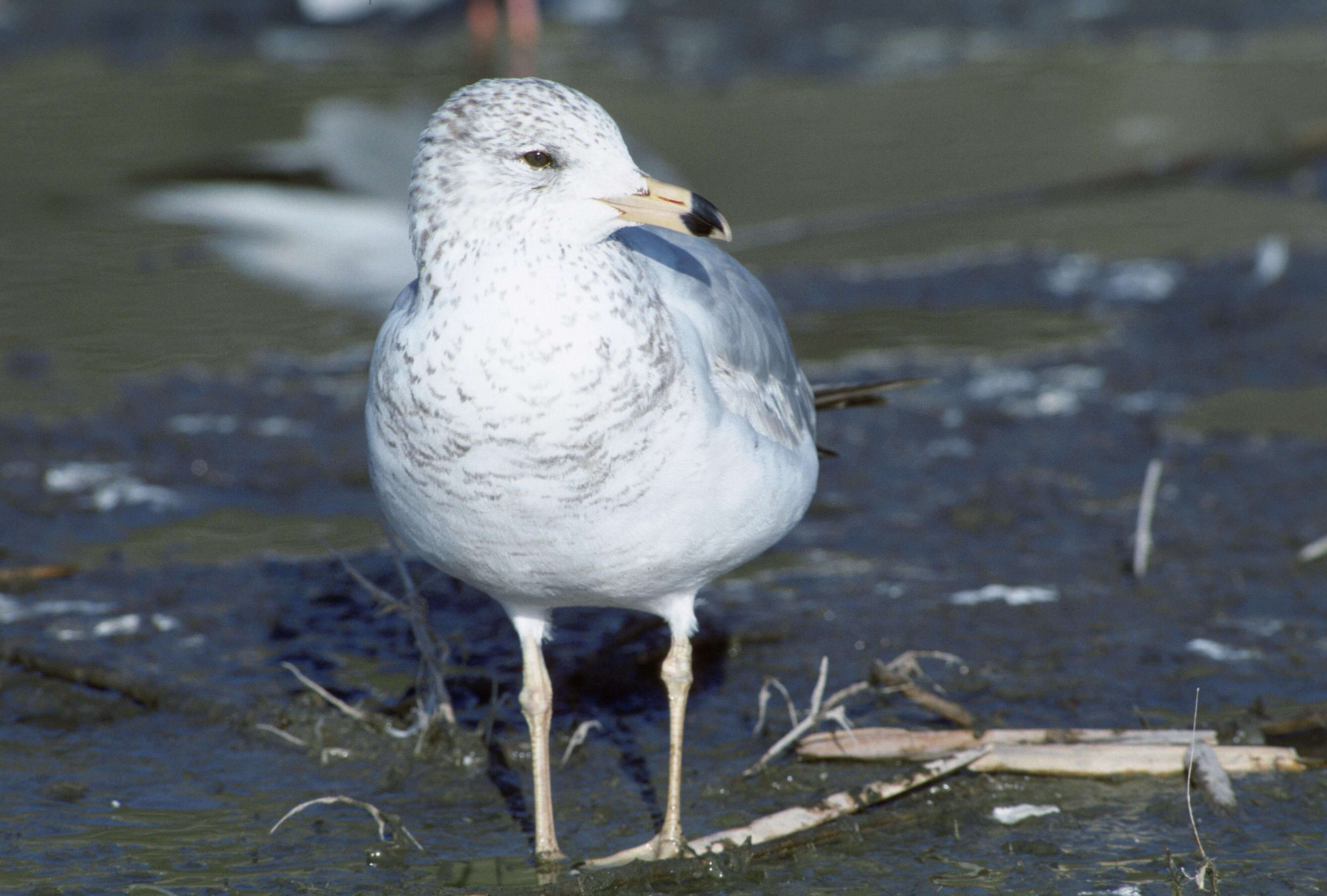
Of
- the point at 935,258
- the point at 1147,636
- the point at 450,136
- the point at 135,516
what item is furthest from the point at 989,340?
the point at 450,136

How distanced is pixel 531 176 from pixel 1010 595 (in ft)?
7.62

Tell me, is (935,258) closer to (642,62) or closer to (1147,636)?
(1147,636)

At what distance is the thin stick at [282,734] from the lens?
3.95m

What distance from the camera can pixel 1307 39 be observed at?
42.5 feet

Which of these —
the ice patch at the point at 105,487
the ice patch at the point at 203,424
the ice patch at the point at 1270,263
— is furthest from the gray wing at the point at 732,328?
the ice patch at the point at 1270,263

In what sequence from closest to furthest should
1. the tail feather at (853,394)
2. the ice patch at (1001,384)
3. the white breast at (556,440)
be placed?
the white breast at (556,440)
the tail feather at (853,394)
the ice patch at (1001,384)

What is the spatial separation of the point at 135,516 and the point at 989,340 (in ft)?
11.8

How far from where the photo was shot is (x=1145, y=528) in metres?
4.74

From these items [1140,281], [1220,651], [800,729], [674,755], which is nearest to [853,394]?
[800,729]

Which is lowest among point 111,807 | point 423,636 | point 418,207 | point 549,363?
point 111,807

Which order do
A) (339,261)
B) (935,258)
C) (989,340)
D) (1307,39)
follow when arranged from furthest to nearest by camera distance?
(1307,39) → (339,261) → (935,258) → (989,340)

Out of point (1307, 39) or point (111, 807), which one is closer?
point (111, 807)

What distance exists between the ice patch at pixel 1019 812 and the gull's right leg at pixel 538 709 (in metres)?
1.01

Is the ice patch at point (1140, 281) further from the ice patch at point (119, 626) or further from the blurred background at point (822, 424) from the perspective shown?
the ice patch at point (119, 626)
